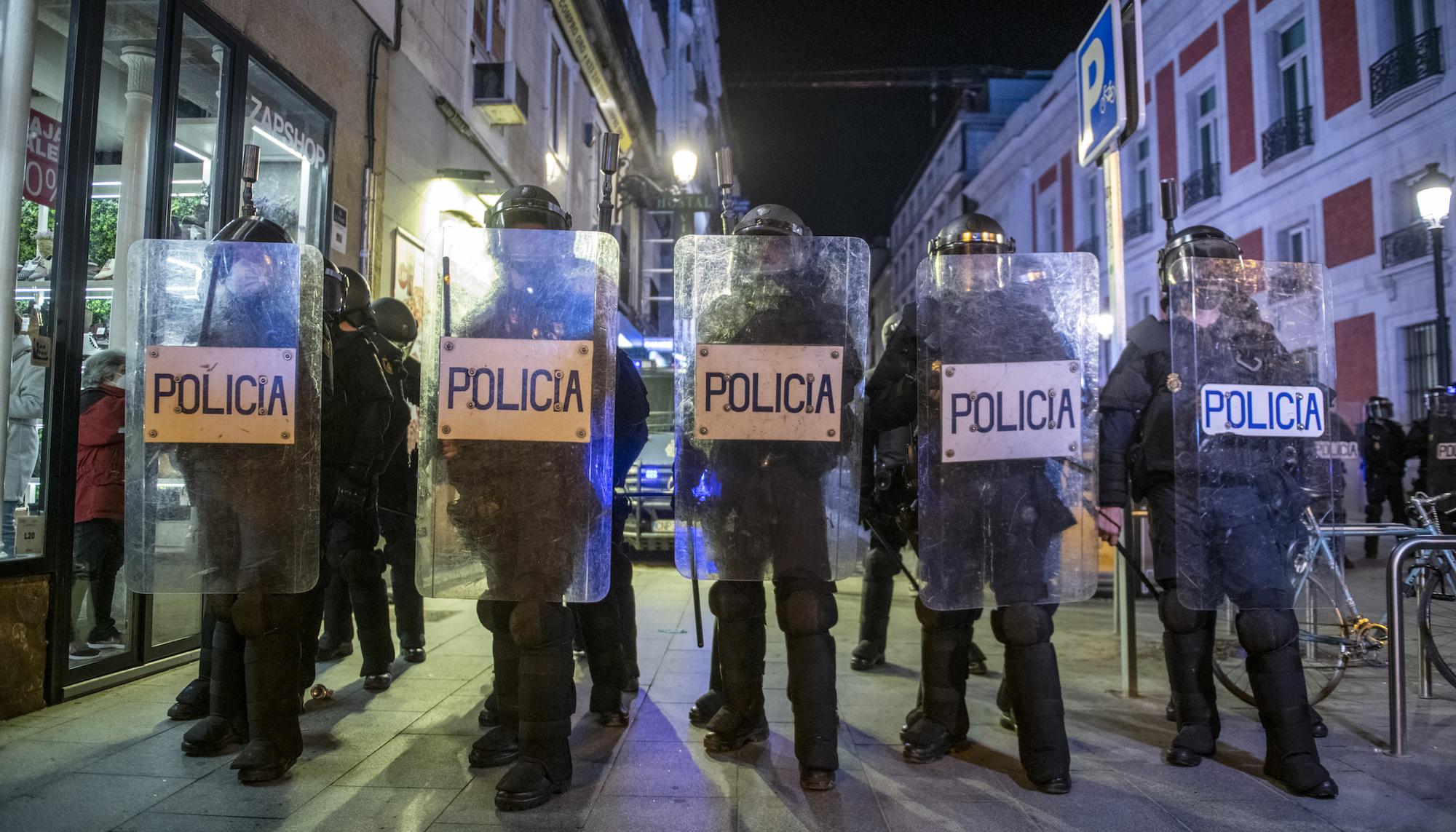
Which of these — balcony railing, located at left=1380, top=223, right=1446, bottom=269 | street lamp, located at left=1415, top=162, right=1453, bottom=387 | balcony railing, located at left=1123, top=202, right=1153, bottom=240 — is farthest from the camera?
balcony railing, located at left=1123, top=202, right=1153, bottom=240

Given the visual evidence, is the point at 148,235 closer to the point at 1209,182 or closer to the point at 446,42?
the point at 446,42

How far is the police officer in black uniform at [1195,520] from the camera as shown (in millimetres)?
3043

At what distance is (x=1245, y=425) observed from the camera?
316 centimetres

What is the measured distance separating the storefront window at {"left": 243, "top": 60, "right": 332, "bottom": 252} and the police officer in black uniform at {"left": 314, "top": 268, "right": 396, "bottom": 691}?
2.54 meters

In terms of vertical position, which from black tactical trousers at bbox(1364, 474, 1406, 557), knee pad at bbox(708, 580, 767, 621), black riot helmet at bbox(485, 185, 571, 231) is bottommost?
knee pad at bbox(708, 580, 767, 621)

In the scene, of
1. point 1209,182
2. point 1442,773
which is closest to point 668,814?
point 1442,773

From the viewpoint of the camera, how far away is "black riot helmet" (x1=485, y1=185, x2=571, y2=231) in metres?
3.18

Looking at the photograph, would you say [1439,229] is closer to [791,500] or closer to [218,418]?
[791,500]

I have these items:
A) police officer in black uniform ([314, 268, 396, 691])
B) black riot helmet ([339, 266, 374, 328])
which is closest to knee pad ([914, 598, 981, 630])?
police officer in black uniform ([314, 268, 396, 691])

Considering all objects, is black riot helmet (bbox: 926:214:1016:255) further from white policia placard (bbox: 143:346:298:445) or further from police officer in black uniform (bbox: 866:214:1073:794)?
white policia placard (bbox: 143:346:298:445)

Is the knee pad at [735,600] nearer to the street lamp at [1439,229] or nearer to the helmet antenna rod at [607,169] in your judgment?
the helmet antenna rod at [607,169]

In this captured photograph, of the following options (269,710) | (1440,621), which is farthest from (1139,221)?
(269,710)

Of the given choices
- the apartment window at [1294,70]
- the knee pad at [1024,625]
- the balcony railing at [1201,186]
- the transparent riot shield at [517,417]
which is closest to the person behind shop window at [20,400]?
the transparent riot shield at [517,417]

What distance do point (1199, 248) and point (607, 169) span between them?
2321mm
